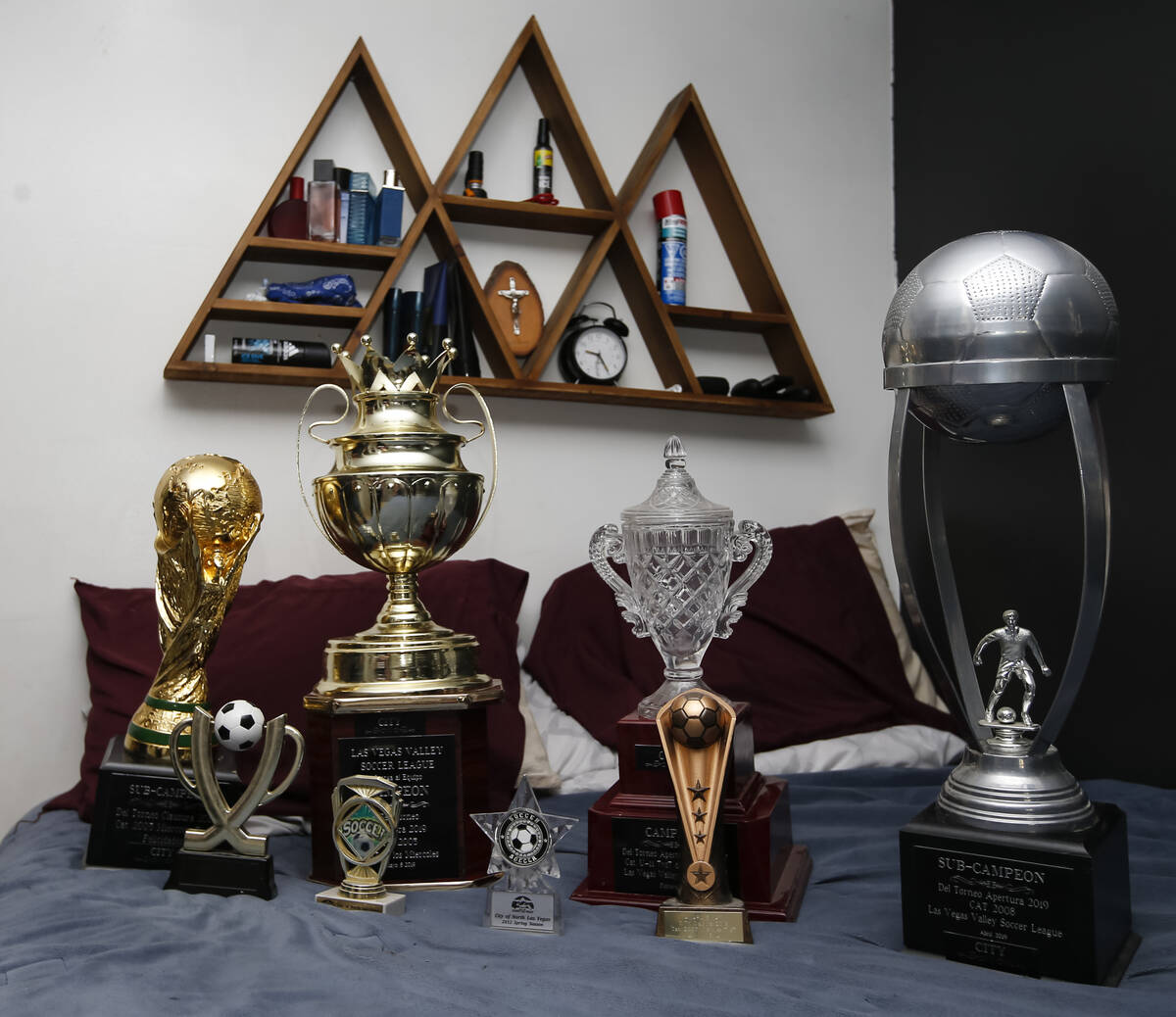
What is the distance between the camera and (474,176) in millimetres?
2494

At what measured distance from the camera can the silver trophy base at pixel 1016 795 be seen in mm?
1251

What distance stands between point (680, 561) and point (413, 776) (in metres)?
0.51

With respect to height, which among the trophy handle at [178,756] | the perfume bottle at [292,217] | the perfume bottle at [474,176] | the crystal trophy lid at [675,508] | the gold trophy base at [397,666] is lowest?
the trophy handle at [178,756]

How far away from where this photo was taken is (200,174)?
2.41m

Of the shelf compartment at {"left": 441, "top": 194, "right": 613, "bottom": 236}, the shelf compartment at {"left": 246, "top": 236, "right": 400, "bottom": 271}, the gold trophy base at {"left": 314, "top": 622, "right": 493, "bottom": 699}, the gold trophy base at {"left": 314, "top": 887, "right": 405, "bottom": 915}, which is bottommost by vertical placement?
the gold trophy base at {"left": 314, "top": 887, "right": 405, "bottom": 915}

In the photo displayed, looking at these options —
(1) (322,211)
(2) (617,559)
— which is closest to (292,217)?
(1) (322,211)

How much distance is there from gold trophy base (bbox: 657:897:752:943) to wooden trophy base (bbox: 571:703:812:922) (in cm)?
12

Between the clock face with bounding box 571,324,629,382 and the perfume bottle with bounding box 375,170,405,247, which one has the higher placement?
the perfume bottle with bounding box 375,170,405,247

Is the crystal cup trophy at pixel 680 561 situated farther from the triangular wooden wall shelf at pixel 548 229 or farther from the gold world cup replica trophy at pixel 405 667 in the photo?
the triangular wooden wall shelf at pixel 548 229

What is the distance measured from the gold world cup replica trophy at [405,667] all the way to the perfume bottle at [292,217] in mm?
767

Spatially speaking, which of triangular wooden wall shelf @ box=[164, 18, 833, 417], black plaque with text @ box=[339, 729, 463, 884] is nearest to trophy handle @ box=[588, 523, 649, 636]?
black plaque with text @ box=[339, 729, 463, 884]

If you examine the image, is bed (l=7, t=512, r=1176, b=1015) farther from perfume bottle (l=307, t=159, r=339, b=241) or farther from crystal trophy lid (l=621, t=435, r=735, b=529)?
perfume bottle (l=307, t=159, r=339, b=241)

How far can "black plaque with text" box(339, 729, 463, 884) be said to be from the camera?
5.18ft

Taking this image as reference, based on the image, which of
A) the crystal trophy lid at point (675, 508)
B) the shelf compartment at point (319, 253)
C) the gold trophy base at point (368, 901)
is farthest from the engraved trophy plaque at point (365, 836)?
the shelf compartment at point (319, 253)
